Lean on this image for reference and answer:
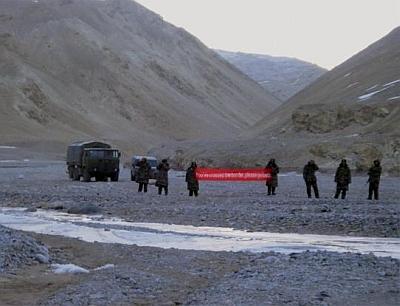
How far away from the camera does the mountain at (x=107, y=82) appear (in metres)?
107

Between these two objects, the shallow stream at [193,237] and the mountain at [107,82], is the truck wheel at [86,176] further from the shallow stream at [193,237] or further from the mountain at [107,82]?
the mountain at [107,82]

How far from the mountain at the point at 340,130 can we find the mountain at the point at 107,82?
27274 mm

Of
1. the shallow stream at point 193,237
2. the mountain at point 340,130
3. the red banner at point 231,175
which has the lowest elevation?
the shallow stream at point 193,237

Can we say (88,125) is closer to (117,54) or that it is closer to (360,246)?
(117,54)

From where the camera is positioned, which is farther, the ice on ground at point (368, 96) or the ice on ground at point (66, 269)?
the ice on ground at point (368, 96)

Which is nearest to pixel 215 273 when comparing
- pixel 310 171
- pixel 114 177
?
pixel 310 171

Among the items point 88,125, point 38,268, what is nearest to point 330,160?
point 38,268

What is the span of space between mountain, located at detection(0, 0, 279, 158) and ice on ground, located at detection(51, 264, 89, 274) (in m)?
82.1

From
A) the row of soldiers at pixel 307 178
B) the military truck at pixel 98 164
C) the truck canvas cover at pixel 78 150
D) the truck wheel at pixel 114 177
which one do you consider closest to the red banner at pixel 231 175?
the truck canvas cover at pixel 78 150

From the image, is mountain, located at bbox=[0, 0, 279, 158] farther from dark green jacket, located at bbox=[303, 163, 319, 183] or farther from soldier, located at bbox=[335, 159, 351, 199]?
soldier, located at bbox=[335, 159, 351, 199]

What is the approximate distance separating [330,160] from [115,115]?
69650mm

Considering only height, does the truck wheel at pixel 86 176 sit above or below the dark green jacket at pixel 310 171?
below

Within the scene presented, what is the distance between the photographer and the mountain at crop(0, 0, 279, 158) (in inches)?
4195

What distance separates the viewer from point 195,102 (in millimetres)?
140750
